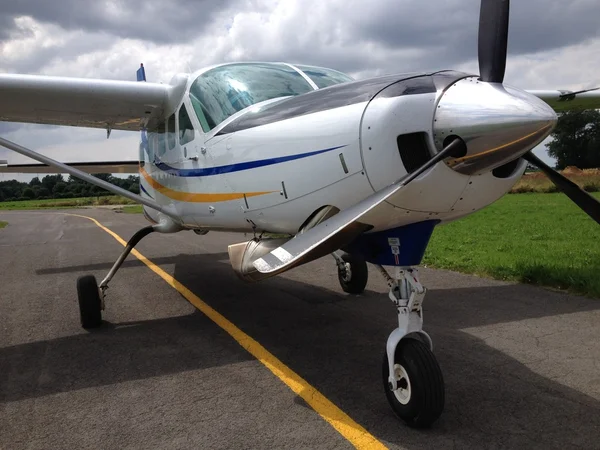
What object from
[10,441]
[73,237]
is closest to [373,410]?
[10,441]

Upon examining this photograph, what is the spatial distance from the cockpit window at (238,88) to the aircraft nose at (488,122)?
6.39 feet

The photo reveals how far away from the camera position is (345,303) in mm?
6133

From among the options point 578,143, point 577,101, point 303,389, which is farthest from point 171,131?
point 578,143

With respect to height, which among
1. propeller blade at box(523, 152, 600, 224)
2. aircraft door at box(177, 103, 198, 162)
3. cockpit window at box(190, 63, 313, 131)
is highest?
cockpit window at box(190, 63, 313, 131)

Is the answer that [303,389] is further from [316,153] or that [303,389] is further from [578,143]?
[578,143]

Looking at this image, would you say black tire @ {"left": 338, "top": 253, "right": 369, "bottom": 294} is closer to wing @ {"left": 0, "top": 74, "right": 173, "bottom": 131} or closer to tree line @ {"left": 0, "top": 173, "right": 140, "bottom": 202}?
wing @ {"left": 0, "top": 74, "right": 173, "bottom": 131}

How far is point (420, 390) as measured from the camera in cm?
284

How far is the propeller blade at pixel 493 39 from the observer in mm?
2648

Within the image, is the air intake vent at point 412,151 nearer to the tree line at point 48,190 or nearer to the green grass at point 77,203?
the green grass at point 77,203

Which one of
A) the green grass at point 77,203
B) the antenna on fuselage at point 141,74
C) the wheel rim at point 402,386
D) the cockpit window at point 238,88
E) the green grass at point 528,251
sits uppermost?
the antenna on fuselage at point 141,74

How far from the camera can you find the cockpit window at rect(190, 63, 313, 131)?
4301 millimetres

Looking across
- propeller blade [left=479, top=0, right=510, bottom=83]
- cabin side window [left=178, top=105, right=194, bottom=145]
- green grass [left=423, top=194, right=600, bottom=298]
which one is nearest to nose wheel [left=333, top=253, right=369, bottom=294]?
green grass [left=423, top=194, right=600, bottom=298]

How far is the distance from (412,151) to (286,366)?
2149mm

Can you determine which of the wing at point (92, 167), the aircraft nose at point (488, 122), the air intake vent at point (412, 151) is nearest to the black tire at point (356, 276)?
the air intake vent at point (412, 151)
